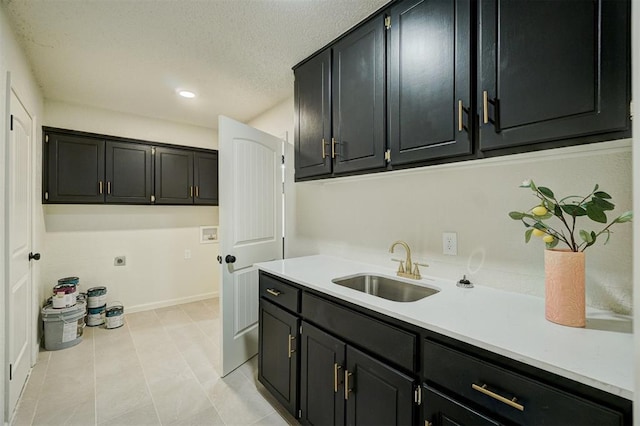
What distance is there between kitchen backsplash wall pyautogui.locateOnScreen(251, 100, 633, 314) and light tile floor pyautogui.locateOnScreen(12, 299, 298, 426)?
4.04 feet

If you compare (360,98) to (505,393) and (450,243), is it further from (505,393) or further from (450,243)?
(505,393)

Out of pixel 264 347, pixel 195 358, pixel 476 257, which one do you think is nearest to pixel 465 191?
pixel 476 257

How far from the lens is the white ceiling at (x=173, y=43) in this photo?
1656 millimetres

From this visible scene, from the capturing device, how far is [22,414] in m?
1.77

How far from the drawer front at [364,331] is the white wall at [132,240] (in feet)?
9.67

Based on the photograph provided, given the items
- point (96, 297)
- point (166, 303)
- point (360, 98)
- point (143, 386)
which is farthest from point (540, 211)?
point (166, 303)

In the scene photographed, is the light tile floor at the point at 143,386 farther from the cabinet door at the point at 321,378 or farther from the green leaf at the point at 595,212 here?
the green leaf at the point at 595,212

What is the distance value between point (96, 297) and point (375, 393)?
3.35m

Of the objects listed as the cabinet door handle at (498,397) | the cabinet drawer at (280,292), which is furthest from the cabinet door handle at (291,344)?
the cabinet door handle at (498,397)

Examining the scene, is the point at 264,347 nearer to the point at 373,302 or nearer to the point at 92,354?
the point at 373,302

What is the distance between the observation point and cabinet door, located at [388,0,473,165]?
122cm

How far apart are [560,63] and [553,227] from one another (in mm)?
679

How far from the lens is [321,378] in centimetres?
147

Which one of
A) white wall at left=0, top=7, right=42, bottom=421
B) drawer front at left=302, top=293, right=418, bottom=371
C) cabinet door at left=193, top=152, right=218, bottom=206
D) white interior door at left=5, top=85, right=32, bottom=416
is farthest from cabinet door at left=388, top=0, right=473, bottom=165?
cabinet door at left=193, top=152, right=218, bottom=206
